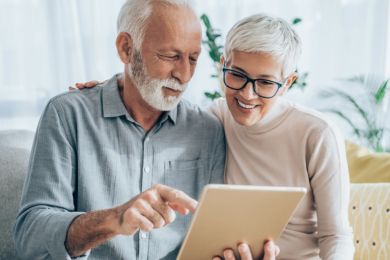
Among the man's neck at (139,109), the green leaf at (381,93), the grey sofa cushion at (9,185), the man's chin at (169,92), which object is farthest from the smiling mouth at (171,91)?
the green leaf at (381,93)

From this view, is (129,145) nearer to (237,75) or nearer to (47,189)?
(47,189)

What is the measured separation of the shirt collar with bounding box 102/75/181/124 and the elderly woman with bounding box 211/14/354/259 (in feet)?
0.67

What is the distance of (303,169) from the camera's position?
6.06 feet

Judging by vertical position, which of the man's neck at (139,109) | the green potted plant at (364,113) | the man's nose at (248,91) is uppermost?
the man's nose at (248,91)

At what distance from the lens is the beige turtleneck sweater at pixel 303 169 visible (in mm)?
1791

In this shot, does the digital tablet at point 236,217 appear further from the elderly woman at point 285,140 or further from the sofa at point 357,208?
the sofa at point 357,208

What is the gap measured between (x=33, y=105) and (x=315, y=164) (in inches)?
80.9

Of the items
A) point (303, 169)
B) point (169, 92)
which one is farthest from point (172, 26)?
point (303, 169)

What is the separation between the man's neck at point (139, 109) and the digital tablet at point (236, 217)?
53 centimetres

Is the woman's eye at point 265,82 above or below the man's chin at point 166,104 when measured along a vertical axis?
above

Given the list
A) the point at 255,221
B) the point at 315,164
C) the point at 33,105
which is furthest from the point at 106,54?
the point at 255,221

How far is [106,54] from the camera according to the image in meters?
3.55

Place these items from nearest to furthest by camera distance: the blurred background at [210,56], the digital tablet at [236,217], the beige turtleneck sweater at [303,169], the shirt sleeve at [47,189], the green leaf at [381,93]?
1. the digital tablet at [236,217]
2. the shirt sleeve at [47,189]
3. the beige turtleneck sweater at [303,169]
4. the blurred background at [210,56]
5. the green leaf at [381,93]

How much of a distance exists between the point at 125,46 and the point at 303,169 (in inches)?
25.6
